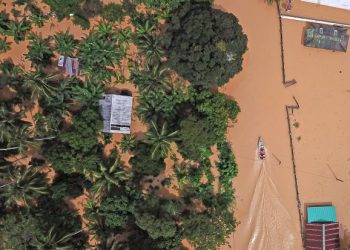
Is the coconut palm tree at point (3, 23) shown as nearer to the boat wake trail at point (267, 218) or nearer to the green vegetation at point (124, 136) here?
the green vegetation at point (124, 136)

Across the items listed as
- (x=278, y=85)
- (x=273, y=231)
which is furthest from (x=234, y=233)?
(x=278, y=85)

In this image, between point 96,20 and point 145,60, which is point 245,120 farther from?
point 96,20

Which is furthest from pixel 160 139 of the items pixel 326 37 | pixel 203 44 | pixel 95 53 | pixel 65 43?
pixel 326 37

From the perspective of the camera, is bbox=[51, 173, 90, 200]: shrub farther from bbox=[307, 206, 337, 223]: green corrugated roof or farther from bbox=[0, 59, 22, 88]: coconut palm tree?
bbox=[307, 206, 337, 223]: green corrugated roof

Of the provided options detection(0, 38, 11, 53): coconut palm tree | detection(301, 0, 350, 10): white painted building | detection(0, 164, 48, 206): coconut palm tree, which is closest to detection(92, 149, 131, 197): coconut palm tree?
detection(0, 164, 48, 206): coconut palm tree

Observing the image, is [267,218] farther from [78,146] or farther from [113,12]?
[113,12]

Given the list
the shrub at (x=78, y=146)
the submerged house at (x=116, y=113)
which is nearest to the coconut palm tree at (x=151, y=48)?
the submerged house at (x=116, y=113)
